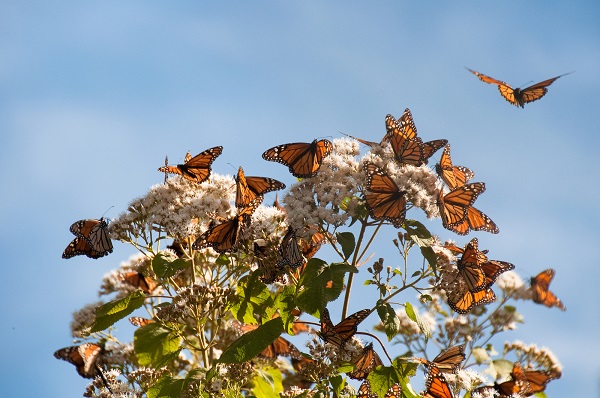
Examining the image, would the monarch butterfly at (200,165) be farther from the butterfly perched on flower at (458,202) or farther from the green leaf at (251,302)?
the butterfly perched on flower at (458,202)

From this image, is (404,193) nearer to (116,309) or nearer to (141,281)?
(116,309)

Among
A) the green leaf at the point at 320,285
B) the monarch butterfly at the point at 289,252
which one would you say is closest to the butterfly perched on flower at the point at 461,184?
the green leaf at the point at 320,285

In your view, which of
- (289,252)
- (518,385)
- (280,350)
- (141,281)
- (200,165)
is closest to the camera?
(289,252)

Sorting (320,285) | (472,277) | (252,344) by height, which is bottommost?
(252,344)

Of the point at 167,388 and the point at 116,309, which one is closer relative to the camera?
the point at 167,388

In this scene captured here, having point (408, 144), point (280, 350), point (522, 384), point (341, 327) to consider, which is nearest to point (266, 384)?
point (280, 350)

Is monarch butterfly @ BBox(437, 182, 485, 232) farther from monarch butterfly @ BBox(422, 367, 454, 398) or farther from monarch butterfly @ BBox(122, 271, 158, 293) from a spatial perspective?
monarch butterfly @ BBox(122, 271, 158, 293)
